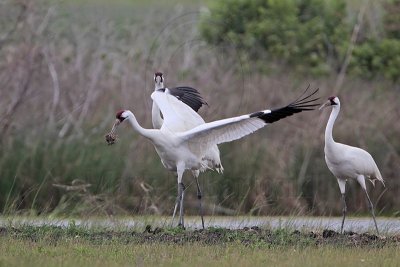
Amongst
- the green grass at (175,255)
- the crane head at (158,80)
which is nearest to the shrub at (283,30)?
the crane head at (158,80)

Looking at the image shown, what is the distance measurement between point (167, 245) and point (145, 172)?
5016 millimetres

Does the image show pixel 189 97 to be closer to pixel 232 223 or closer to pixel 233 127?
pixel 233 127

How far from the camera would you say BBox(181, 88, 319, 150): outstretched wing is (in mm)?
12356

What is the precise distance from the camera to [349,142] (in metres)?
16.7

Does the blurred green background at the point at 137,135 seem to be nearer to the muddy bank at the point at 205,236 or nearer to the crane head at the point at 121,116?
the crane head at the point at 121,116

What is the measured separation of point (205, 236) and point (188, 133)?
1.92m

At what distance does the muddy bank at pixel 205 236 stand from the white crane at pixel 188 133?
3.57 ft

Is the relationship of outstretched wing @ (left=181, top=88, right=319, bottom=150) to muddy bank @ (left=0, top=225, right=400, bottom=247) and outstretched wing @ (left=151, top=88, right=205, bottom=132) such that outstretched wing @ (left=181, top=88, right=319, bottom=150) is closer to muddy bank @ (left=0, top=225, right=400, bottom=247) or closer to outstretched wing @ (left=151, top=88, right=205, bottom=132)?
outstretched wing @ (left=151, top=88, right=205, bottom=132)

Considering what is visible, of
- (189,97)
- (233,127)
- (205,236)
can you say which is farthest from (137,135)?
(205,236)

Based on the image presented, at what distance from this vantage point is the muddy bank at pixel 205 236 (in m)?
11.1

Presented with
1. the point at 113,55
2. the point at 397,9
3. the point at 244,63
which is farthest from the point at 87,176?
the point at 397,9

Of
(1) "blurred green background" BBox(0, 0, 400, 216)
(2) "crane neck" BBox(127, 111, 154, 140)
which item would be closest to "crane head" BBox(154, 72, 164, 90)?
(1) "blurred green background" BBox(0, 0, 400, 216)

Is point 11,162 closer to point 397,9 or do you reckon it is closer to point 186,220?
point 186,220

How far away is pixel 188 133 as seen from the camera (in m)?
13.0
